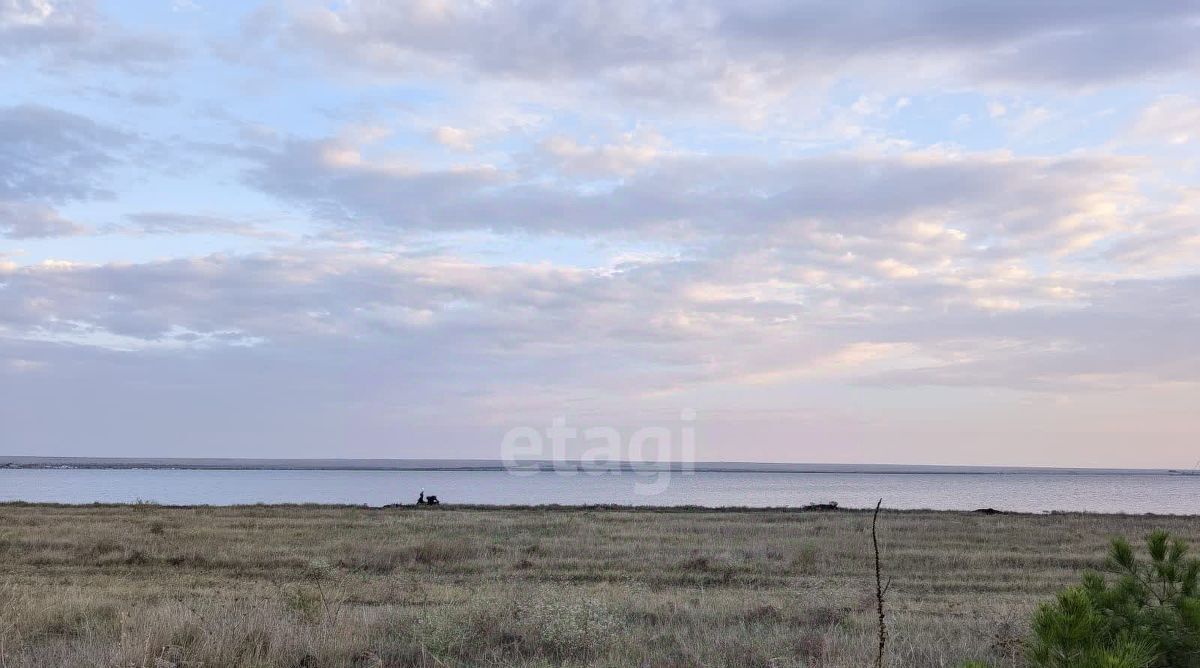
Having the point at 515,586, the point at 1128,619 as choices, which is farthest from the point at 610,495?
the point at 1128,619

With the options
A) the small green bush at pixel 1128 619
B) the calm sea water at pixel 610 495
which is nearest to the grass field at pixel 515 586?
the small green bush at pixel 1128 619

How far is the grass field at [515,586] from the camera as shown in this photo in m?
8.37

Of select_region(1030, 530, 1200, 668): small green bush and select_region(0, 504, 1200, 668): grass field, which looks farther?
select_region(0, 504, 1200, 668): grass field

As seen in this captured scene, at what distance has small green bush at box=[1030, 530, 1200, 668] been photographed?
467 centimetres

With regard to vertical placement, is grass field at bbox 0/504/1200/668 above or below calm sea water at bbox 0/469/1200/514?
above

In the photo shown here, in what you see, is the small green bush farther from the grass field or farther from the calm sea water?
the calm sea water

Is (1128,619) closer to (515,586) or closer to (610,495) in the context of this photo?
(515,586)

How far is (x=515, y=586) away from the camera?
12805mm

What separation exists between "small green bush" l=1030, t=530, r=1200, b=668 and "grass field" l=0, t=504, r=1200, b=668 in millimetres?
1822

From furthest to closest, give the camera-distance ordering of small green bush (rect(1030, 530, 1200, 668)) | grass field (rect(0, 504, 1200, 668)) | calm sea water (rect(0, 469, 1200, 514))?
calm sea water (rect(0, 469, 1200, 514)) < grass field (rect(0, 504, 1200, 668)) < small green bush (rect(1030, 530, 1200, 668))

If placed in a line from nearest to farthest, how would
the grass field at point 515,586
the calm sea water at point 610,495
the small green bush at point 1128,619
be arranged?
the small green bush at point 1128,619, the grass field at point 515,586, the calm sea water at point 610,495

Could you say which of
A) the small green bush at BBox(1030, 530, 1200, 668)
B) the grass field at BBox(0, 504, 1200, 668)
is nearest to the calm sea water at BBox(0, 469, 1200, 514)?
the grass field at BBox(0, 504, 1200, 668)

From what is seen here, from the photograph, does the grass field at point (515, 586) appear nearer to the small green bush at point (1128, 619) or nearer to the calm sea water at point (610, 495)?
the small green bush at point (1128, 619)

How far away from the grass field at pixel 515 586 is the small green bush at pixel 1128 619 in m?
1.82
